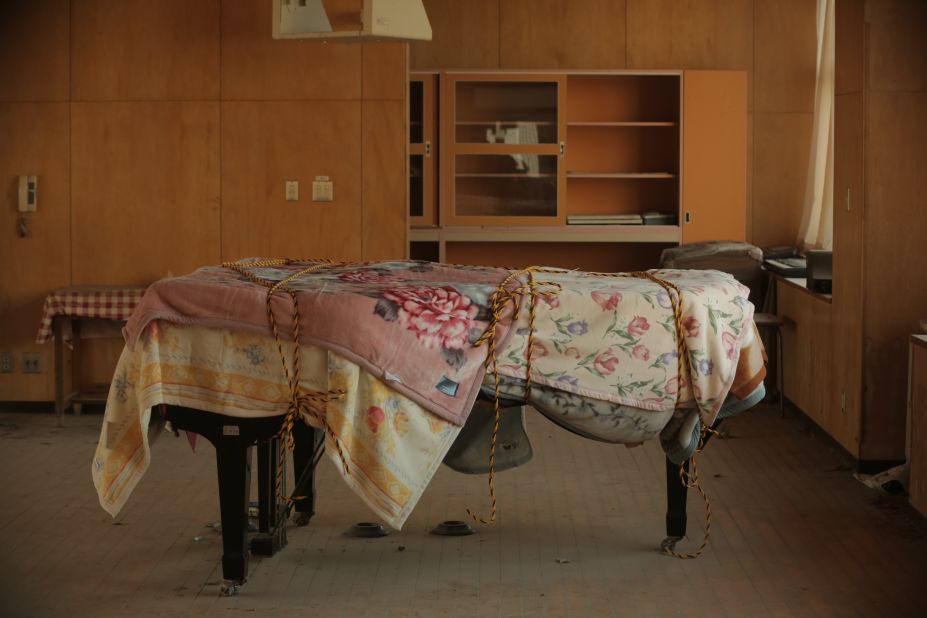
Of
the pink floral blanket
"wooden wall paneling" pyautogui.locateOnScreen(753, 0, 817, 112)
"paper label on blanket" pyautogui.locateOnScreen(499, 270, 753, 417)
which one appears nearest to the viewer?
the pink floral blanket

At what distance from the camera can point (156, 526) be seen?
4.51 metres

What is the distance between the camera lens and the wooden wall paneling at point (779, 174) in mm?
→ 8219

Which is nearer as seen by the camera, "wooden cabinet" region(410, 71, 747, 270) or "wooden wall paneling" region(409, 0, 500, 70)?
"wooden cabinet" region(410, 71, 747, 270)

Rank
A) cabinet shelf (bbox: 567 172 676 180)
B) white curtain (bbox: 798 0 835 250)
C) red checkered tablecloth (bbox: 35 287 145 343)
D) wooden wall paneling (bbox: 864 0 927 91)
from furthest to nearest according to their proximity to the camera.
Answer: cabinet shelf (bbox: 567 172 676 180) → white curtain (bbox: 798 0 835 250) → red checkered tablecloth (bbox: 35 287 145 343) → wooden wall paneling (bbox: 864 0 927 91)

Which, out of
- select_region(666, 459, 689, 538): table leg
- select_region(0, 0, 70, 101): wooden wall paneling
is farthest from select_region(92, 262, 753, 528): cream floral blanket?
select_region(0, 0, 70, 101): wooden wall paneling

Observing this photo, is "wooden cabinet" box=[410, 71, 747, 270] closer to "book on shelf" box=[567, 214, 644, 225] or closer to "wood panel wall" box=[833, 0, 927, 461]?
"book on shelf" box=[567, 214, 644, 225]

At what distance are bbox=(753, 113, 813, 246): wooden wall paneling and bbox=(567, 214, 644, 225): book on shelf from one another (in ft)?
2.94

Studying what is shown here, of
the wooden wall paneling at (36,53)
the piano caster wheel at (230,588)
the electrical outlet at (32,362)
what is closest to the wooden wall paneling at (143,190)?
the wooden wall paneling at (36,53)

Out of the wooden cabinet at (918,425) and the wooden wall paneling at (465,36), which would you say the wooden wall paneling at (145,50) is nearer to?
the wooden wall paneling at (465,36)

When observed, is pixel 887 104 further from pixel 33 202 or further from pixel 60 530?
pixel 33 202

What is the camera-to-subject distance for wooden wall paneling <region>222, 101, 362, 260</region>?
6461mm

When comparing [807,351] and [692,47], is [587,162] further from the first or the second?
[807,351]

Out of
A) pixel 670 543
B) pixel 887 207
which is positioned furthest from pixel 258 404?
pixel 887 207

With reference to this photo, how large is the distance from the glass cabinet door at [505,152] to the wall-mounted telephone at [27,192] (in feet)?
8.63
